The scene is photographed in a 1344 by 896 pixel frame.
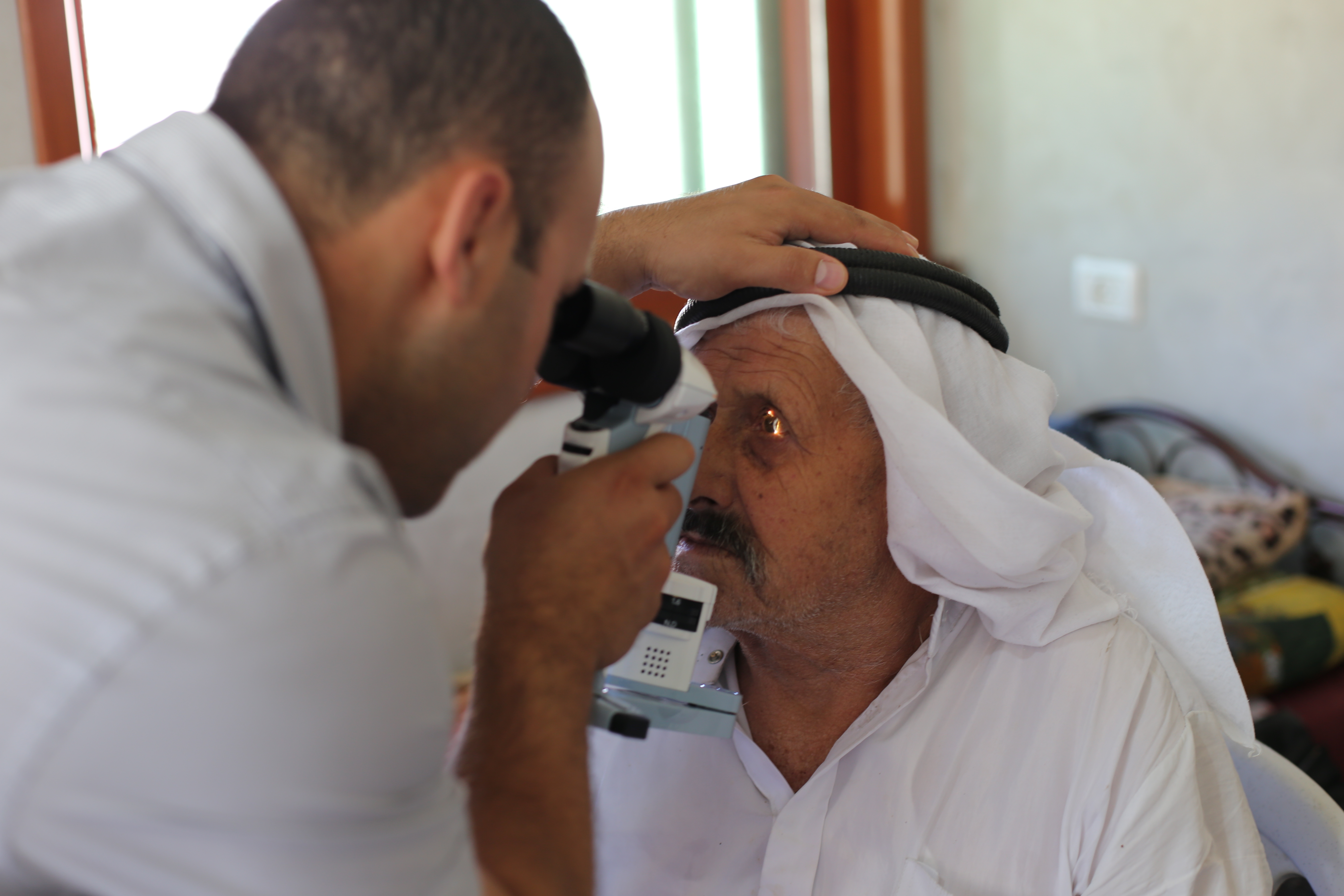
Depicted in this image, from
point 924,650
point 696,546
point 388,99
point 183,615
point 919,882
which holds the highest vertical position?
point 388,99

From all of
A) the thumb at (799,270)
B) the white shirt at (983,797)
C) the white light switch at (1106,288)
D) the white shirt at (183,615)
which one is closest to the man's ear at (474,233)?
the white shirt at (183,615)

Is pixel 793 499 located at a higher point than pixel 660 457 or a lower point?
lower

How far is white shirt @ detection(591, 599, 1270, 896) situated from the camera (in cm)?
117

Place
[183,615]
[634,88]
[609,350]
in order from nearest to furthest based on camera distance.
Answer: [183,615], [609,350], [634,88]

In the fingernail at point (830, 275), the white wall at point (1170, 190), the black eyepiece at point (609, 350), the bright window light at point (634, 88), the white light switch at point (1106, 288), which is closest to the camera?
the black eyepiece at point (609, 350)

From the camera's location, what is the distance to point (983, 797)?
1.25 meters

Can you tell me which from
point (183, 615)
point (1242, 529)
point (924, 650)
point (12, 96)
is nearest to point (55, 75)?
point (12, 96)

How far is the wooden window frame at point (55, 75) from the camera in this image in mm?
2385

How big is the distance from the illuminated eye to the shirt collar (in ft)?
2.38

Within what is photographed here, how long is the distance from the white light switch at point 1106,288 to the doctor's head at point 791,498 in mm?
2006

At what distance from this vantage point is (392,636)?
1.98ft

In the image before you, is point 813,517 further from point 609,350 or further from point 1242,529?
point 1242,529

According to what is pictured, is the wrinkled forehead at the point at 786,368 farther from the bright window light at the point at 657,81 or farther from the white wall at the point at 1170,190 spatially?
the white wall at the point at 1170,190

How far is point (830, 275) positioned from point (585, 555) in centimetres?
55
